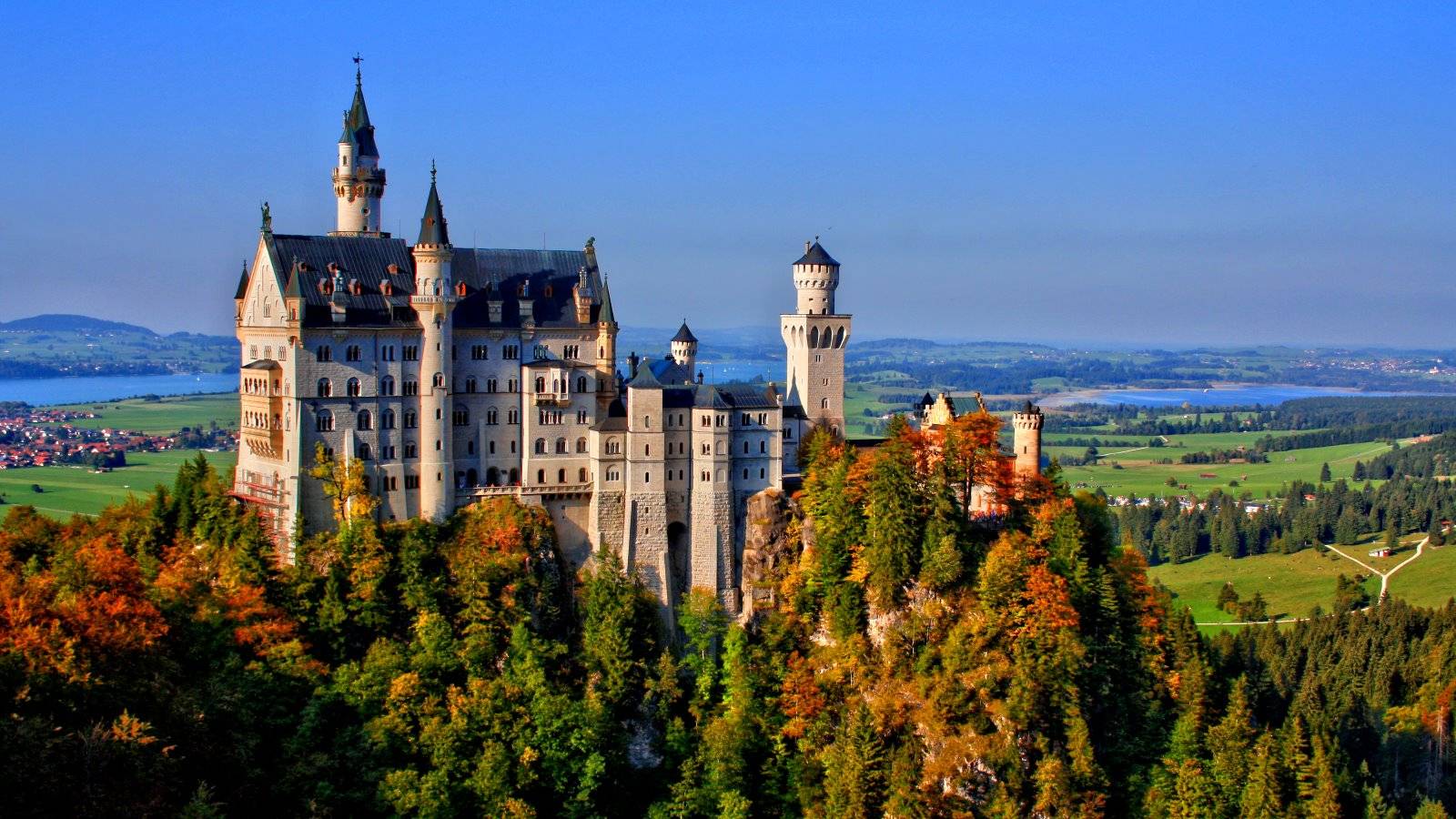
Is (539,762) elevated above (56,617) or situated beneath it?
situated beneath

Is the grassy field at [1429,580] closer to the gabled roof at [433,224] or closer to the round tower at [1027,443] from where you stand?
the round tower at [1027,443]

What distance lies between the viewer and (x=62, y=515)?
369 ft

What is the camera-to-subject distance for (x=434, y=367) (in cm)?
7600

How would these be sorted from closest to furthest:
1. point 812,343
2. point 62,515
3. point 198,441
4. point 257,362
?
point 257,362 → point 812,343 → point 62,515 → point 198,441

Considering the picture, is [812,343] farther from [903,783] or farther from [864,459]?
[903,783]

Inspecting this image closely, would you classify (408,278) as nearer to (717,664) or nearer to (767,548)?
(767,548)

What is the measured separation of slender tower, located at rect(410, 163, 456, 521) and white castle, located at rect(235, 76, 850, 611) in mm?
93

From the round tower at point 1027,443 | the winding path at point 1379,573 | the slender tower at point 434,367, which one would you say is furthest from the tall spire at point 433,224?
the winding path at point 1379,573

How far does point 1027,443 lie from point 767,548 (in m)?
15.3

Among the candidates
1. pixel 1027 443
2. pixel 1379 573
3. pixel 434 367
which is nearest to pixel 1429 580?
pixel 1379 573

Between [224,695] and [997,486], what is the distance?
39426 millimetres

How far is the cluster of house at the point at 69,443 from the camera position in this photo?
153m

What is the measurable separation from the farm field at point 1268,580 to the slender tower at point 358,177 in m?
84.6

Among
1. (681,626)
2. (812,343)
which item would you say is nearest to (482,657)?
(681,626)
